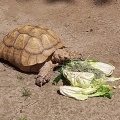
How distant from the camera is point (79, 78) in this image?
189 inches

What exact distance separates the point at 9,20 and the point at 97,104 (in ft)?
11.4

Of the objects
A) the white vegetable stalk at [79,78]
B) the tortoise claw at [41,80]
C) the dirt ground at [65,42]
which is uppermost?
the white vegetable stalk at [79,78]

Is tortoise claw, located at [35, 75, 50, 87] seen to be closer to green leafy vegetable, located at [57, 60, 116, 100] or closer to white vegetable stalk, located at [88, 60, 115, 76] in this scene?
green leafy vegetable, located at [57, 60, 116, 100]

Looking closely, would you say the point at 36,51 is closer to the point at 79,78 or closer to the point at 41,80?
the point at 41,80

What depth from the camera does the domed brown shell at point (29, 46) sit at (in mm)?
5027

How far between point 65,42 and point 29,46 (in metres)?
1.33

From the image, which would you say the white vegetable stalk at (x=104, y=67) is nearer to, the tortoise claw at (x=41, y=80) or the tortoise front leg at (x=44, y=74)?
the tortoise front leg at (x=44, y=74)

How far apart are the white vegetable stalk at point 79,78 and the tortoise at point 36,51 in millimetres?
272

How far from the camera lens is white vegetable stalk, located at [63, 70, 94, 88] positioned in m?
Answer: 4.75

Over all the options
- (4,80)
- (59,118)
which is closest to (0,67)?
(4,80)

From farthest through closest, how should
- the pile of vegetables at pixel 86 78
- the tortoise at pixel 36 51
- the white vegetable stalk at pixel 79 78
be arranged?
the tortoise at pixel 36 51 → the white vegetable stalk at pixel 79 78 → the pile of vegetables at pixel 86 78

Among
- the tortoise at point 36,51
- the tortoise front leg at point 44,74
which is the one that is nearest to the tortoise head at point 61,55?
the tortoise at point 36,51

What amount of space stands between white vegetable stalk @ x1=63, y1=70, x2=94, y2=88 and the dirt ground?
236 millimetres

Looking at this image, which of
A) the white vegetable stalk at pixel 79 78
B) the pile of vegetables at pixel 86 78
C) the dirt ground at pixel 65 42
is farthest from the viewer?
the white vegetable stalk at pixel 79 78
